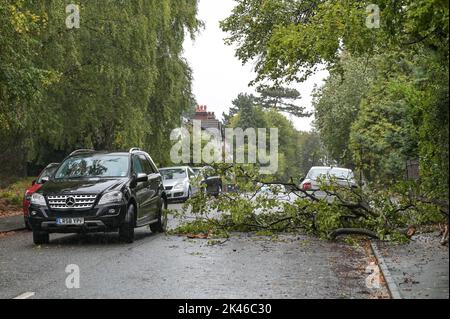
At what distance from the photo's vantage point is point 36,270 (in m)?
9.92

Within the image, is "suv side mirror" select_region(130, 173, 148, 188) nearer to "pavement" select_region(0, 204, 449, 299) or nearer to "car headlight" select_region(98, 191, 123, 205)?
"car headlight" select_region(98, 191, 123, 205)

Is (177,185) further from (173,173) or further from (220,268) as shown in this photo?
(220,268)

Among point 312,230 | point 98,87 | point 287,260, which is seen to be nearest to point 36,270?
point 287,260

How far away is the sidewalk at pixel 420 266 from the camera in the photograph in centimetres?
761

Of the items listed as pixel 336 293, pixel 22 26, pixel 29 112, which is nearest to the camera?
pixel 336 293

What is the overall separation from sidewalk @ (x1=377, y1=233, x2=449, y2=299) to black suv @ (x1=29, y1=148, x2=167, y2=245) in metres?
4.89

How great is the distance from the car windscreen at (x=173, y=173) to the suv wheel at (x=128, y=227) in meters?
16.7

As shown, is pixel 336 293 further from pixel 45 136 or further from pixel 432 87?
pixel 45 136

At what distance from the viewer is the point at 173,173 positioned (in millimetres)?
30391

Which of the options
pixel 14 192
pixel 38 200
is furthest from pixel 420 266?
pixel 14 192

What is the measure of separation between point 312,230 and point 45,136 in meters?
16.0

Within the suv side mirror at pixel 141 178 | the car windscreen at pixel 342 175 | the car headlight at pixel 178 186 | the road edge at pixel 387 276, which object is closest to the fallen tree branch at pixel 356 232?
the road edge at pixel 387 276

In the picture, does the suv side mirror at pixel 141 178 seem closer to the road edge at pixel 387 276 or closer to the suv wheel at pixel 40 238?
the suv wheel at pixel 40 238

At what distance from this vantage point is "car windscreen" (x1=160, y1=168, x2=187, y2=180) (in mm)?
29984
